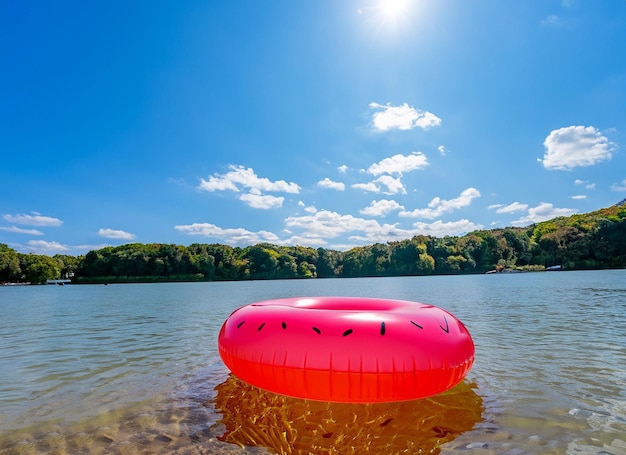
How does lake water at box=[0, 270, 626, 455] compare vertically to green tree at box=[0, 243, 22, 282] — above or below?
below

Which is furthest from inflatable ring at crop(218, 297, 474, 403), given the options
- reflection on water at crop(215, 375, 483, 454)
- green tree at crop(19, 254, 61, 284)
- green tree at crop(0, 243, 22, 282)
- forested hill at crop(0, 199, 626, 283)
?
green tree at crop(19, 254, 61, 284)

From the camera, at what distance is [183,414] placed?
3951 mm

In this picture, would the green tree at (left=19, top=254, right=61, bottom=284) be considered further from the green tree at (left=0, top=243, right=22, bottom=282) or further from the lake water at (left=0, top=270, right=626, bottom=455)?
the lake water at (left=0, top=270, right=626, bottom=455)

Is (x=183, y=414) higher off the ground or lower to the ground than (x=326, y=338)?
lower

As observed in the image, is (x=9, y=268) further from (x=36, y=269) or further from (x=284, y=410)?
(x=284, y=410)

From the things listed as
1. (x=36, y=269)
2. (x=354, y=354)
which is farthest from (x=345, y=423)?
(x=36, y=269)

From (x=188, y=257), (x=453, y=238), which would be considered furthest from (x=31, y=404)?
(x=453, y=238)

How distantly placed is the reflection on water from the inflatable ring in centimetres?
32

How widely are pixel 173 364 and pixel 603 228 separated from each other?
243ft

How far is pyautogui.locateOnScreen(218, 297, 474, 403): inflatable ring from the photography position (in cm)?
335

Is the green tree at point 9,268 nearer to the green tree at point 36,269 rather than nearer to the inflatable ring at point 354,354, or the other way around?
the green tree at point 36,269

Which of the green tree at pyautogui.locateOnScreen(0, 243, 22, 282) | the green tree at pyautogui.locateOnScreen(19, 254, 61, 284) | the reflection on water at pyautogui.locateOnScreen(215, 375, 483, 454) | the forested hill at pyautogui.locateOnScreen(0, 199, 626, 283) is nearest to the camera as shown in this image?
the reflection on water at pyautogui.locateOnScreen(215, 375, 483, 454)

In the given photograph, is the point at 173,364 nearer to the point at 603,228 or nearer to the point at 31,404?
the point at 31,404

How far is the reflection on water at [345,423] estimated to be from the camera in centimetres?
327
